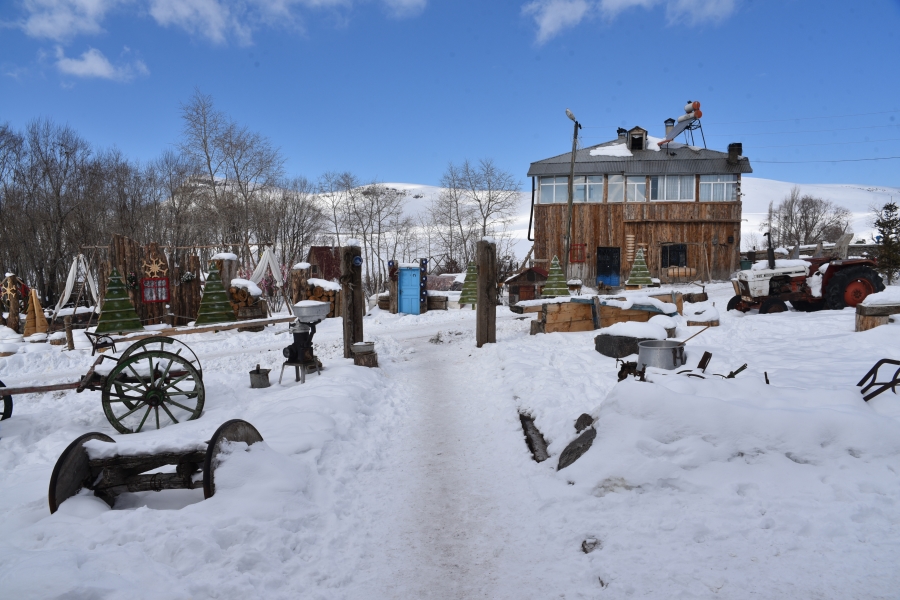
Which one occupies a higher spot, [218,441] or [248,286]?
[248,286]

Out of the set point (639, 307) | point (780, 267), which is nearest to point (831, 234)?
point (780, 267)

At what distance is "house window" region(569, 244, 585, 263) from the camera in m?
27.8

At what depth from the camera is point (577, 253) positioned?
27.9 meters

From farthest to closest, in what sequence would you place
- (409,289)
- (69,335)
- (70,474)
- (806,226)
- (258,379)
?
(806,226) < (409,289) < (69,335) < (258,379) < (70,474)

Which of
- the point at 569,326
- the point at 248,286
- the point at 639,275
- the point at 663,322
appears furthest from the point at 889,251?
the point at 248,286

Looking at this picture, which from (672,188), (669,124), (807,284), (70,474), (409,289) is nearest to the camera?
(70,474)

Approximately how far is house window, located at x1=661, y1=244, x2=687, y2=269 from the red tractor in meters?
13.8

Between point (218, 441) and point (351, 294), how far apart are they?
6.27 metres

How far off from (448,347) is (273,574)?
9.24 meters

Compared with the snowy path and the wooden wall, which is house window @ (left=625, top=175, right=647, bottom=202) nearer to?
the wooden wall

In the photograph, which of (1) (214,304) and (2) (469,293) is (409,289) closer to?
(2) (469,293)

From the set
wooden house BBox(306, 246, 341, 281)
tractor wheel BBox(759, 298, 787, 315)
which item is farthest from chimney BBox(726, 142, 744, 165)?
wooden house BBox(306, 246, 341, 281)

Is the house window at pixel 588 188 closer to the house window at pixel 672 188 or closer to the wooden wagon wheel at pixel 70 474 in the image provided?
the house window at pixel 672 188

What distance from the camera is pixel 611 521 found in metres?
3.71
